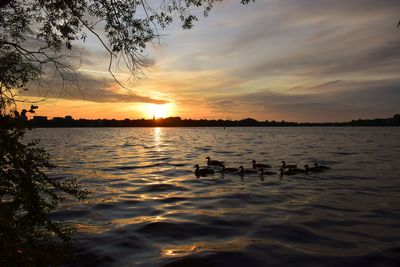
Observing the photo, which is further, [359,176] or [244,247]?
[359,176]

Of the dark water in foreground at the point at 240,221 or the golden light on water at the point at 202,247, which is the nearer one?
the dark water in foreground at the point at 240,221

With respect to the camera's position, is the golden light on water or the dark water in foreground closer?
the dark water in foreground

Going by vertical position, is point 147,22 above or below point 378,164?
above

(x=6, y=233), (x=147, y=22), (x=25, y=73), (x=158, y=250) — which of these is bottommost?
(x=158, y=250)

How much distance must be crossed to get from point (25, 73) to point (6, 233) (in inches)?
247

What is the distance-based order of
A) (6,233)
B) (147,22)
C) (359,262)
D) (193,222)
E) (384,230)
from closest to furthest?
(6,233) < (359,262) < (147,22) < (384,230) < (193,222)

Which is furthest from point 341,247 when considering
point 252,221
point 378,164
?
point 378,164

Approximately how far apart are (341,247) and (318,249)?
2.72 feet

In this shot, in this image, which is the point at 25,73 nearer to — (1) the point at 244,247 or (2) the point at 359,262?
(1) the point at 244,247

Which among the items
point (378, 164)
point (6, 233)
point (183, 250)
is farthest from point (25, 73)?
point (378, 164)

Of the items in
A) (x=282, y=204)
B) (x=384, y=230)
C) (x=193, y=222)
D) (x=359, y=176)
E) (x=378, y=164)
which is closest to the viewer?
(x=384, y=230)

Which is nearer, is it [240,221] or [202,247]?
[202,247]

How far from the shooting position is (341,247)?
10594mm

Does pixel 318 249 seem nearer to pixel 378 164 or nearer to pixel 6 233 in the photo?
pixel 6 233
